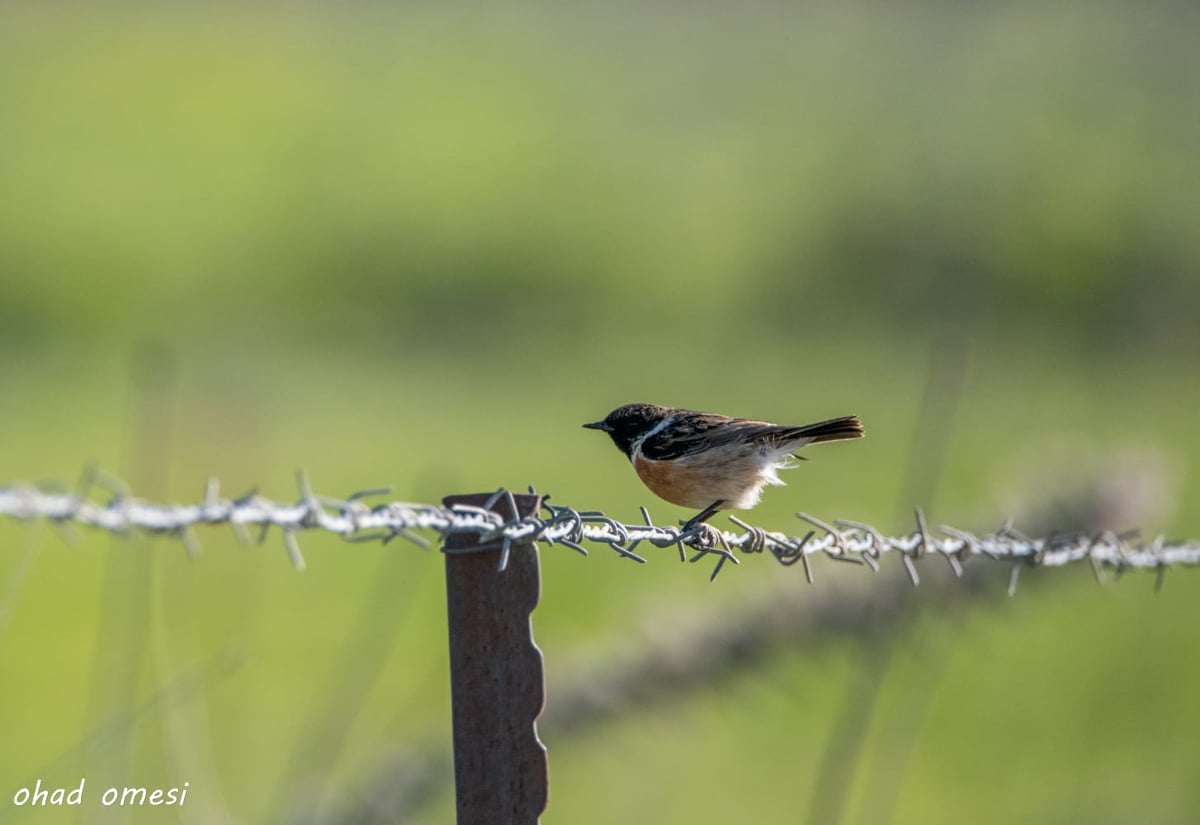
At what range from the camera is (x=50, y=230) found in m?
30.2

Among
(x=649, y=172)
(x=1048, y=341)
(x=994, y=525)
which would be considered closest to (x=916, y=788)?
(x=994, y=525)

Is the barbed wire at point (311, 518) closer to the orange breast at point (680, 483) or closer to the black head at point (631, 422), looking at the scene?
the orange breast at point (680, 483)

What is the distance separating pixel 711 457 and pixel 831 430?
55 centimetres

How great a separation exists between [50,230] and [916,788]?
947 inches

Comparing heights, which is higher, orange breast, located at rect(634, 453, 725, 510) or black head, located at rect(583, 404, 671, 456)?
black head, located at rect(583, 404, 671, 456)

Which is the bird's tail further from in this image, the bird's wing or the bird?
the bird's wing

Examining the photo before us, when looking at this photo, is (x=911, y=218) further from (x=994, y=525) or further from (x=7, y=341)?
(x=994, y=525)

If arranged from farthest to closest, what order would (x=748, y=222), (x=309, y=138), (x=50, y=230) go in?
(x=309, y=138), (x=748, y=222), (x=50, y=230)

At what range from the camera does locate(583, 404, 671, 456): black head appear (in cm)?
576

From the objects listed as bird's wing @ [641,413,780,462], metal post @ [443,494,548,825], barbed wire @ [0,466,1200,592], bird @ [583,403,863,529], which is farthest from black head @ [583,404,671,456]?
metal post @ [443,494,548,825]

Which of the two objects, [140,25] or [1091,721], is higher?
[140,25]

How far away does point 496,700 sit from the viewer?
9.16 feet

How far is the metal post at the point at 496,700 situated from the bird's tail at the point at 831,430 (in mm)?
2237

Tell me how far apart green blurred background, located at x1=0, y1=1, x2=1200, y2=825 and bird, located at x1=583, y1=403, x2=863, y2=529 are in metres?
0.58
